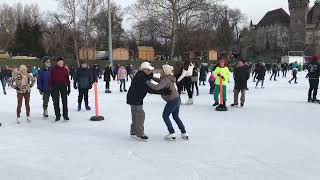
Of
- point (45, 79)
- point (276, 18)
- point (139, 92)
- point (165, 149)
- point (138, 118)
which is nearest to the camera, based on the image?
point (165, 149)

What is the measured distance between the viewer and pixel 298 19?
10762 cm

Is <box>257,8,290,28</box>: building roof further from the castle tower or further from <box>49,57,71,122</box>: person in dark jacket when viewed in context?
<box>49,57,71,122</box>: person in dark jacket

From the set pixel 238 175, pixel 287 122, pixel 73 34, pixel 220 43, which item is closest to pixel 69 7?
pixel 73 34

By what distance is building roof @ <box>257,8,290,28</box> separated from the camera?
375 ft

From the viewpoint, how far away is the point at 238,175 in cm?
587

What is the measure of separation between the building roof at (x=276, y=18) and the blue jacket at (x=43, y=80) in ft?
356

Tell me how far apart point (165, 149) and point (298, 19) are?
107013mm

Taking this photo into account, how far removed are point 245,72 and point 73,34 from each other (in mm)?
45673

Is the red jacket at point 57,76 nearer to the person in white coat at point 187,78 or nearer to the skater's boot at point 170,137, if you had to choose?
the skater's boot at point 170,137

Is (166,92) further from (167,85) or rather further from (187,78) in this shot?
(187,78)

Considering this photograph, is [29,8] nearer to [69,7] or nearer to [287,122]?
[69,7]

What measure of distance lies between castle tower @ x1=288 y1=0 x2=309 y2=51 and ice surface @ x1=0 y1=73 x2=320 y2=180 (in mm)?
92600

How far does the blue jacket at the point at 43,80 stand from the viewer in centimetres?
1103

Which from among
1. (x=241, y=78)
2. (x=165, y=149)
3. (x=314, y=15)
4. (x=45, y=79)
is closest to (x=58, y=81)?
(x=45, y=79)
